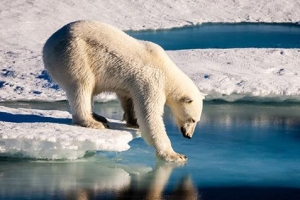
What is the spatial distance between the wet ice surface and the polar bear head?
12.5 inches

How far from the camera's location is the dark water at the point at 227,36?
1812 cm

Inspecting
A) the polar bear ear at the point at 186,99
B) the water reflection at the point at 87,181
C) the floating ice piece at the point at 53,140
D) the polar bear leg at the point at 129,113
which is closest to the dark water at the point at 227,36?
the polar bear leg at the point at 129,113

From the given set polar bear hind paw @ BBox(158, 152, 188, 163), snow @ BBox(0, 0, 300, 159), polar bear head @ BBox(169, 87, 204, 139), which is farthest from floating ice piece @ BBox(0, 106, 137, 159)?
polar bear head @ BBox(169, 87, 204, 139)

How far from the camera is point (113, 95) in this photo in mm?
11102

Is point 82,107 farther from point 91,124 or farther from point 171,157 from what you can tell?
point 171,157

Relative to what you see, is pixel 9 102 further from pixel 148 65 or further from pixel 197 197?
pixel 197 197

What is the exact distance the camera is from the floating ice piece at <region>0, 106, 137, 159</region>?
7.26m

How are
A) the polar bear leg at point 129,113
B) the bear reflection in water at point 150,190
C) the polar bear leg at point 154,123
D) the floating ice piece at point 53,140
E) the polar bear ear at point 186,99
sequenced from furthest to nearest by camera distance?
1. the polar bear leg at point 129,113
2. the polar bear ear at point 186,99
3. the polar bear leg at point 154,123
4. the floating ice piece at point 53,140
5. the bear reflection in water at point 150,190

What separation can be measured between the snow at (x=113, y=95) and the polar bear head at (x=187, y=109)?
0.60 m

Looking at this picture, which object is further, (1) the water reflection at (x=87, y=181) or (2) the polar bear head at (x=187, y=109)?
(2) the polar bear head at (x=187, y=109)

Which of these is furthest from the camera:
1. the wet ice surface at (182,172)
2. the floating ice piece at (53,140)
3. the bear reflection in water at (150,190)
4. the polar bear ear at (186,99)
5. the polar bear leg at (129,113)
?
the polar bear leg at (129,113)

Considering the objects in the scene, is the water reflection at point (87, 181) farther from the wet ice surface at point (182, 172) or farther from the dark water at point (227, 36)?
the dark water at point (227, 36)

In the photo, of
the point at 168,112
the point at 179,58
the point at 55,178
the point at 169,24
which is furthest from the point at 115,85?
the point at 169,24

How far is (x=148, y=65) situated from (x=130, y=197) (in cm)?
168
